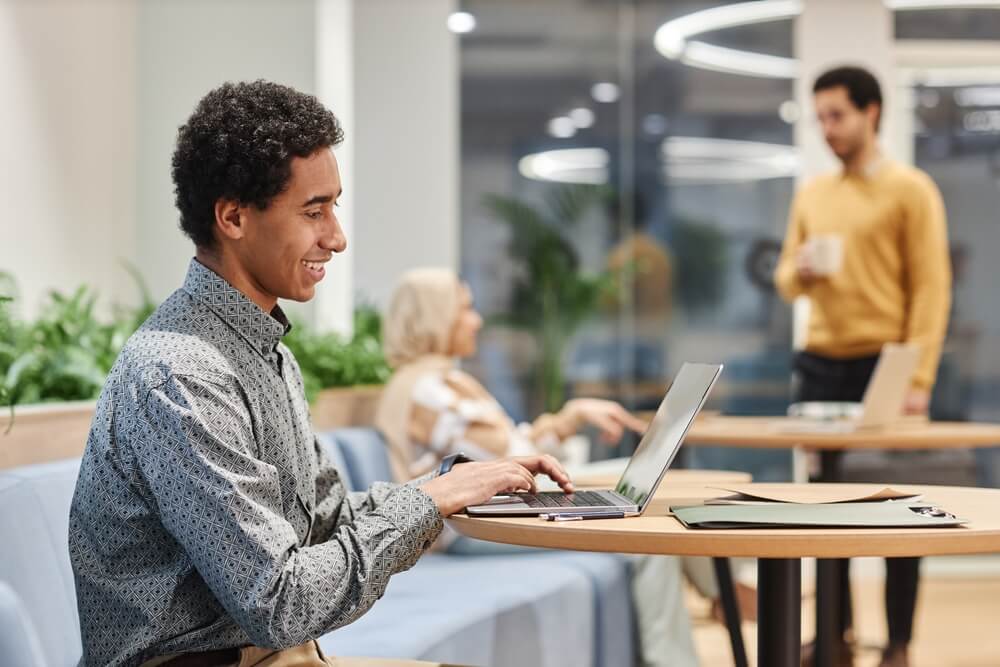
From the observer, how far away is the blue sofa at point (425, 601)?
1.92 meters

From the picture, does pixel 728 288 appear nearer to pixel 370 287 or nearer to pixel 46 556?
pixel 370 287

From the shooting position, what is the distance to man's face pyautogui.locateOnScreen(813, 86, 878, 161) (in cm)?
366

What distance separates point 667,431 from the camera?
1750 mm

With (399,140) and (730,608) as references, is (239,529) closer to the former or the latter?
(730,608)

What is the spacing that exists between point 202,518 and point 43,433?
1133 millimetres

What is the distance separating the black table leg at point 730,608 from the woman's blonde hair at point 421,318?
3.24 ft

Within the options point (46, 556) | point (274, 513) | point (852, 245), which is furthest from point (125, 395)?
point (852, 245)

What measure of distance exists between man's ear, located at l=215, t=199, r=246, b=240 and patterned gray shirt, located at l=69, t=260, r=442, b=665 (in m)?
0.06

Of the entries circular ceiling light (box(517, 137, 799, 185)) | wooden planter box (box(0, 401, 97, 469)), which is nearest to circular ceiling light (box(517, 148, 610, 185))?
circular ceiling light (box(517, 137, 799, 185))

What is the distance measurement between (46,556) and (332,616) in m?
0.79

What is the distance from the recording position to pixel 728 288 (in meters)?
6.29

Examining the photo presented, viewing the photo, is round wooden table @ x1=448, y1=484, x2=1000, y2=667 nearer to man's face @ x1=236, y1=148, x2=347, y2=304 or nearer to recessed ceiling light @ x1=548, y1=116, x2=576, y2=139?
man's face @ x1=236, y1=148, x2=347, y2=304

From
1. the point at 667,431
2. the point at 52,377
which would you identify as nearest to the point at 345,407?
the point at 52,377

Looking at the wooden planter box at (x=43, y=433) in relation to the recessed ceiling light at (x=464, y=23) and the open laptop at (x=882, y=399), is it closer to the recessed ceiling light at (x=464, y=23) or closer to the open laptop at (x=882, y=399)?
the open laptop at (x=882, y=399)
